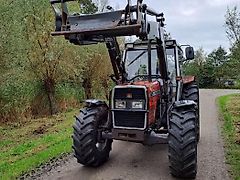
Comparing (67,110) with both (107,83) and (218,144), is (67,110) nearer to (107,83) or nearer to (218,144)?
(107,83)

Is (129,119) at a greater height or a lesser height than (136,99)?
lesser

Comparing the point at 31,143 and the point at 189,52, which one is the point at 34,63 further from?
the point at 189,52

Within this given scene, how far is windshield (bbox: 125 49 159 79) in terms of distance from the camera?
681 cm

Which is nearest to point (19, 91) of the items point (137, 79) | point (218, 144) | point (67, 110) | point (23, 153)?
point (67, 110)

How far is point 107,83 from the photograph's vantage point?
19719 mm

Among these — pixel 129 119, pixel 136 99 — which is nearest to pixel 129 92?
pixel 136 99

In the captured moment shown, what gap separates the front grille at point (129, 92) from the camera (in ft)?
18.8

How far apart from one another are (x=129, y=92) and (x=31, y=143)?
3923mm

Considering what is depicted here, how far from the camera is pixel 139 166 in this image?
606 centimetres

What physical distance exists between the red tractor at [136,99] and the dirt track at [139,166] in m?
0.27

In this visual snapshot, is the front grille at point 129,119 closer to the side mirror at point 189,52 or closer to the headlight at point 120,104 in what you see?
the headlight at point 120,104

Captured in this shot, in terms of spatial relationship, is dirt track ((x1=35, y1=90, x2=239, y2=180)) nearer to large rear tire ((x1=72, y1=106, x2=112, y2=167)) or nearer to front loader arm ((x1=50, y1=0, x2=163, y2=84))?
large rear tire ((x1=72, y1=106, x2=112, y2=167))

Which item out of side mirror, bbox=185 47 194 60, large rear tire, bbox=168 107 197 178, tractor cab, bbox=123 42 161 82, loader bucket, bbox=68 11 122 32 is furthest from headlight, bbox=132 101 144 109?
side mirror, bbox=185 47 194 60

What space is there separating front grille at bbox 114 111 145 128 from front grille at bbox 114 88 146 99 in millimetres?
274
